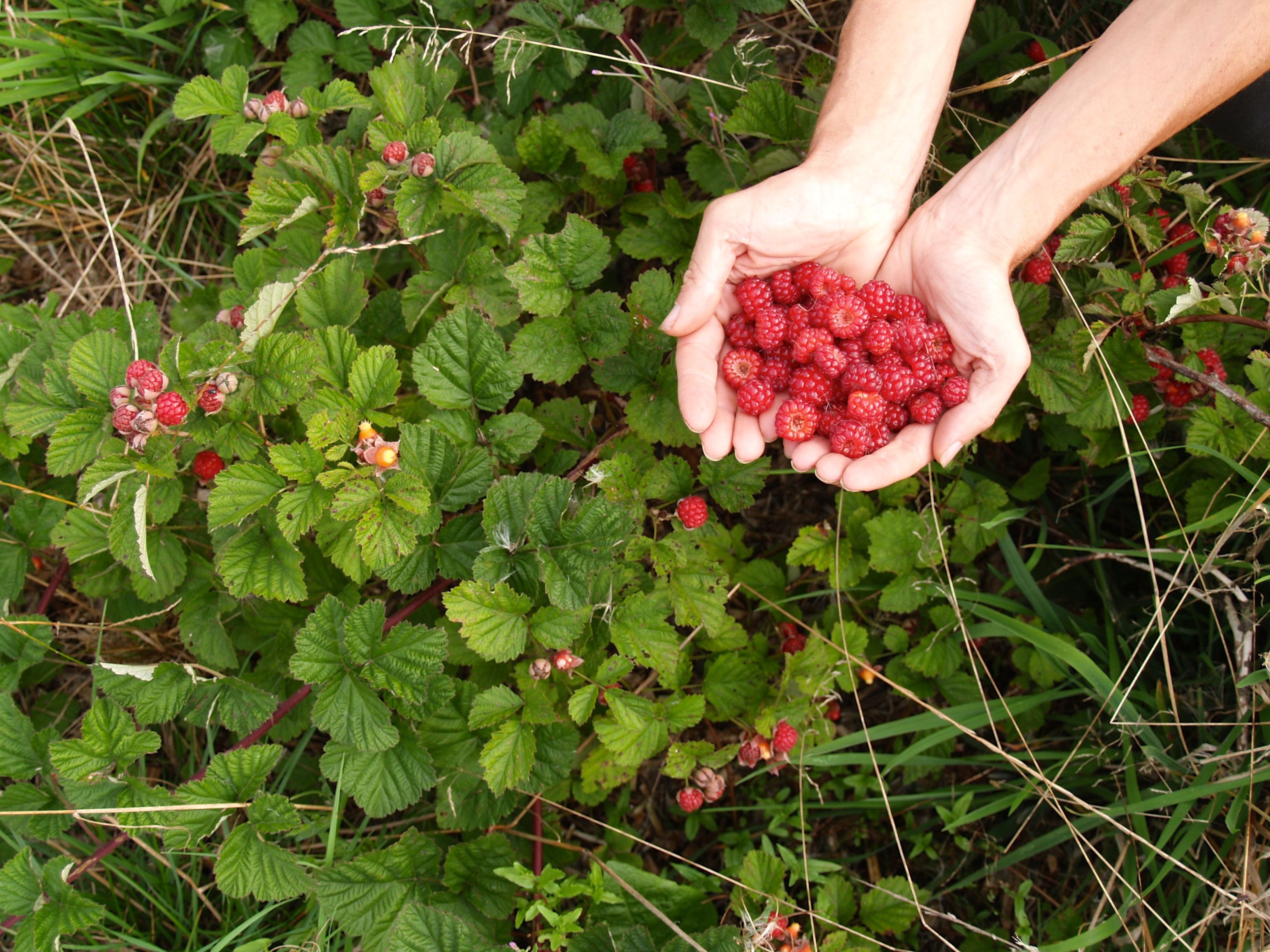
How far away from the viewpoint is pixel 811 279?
100 inches

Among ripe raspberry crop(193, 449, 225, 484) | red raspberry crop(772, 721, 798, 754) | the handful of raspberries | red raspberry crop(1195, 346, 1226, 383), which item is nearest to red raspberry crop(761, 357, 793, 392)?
the handful of raspberries

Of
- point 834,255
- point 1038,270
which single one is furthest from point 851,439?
point 1038,270

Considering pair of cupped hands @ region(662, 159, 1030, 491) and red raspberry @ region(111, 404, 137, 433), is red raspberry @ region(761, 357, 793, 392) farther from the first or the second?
red raspberry @ region(111, 404, 137, 433)

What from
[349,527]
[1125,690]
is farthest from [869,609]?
[349,527]

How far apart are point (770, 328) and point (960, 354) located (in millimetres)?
566

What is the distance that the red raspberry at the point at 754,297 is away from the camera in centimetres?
254

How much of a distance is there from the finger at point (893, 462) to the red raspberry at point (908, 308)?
1.08 feet

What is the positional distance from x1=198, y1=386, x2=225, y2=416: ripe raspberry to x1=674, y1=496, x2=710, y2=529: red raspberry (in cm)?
125

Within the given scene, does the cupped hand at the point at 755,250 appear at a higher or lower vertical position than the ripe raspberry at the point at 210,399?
higher

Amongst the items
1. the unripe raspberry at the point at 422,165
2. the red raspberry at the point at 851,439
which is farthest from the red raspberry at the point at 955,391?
the unripe raspberry at the point at 422,165

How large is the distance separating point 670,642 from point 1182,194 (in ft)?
6.49

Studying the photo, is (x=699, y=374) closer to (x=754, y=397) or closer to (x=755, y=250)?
(x=754, y=397)

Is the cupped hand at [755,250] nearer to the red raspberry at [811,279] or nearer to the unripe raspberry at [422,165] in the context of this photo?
the red raspberry at [811,279]

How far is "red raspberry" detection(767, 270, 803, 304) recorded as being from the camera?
2.57m
